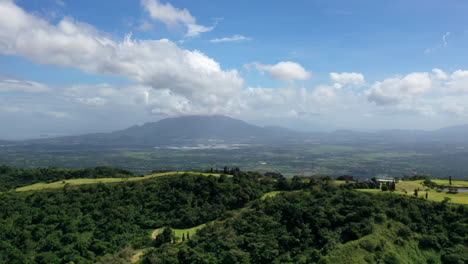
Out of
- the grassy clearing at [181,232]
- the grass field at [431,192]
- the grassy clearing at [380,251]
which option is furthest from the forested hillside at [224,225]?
the grass field at [431,192]

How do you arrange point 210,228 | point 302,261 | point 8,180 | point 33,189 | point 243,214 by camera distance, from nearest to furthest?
point 302,261
point 210,228
point 243,214
point 33,189
point 8,180

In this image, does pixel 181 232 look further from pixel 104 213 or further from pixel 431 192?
pixel 431 192

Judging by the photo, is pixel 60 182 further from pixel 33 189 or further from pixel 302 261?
pixel 302 261

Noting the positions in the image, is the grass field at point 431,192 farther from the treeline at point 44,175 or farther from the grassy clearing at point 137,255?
the treeline at point 44,175

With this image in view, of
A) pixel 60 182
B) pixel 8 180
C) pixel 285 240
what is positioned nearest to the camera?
pixel 285 240

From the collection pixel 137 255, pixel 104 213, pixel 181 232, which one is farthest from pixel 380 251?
pixel 104 213

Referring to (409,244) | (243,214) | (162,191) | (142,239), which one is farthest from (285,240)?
(162,191)

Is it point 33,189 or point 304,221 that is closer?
point 304,221
